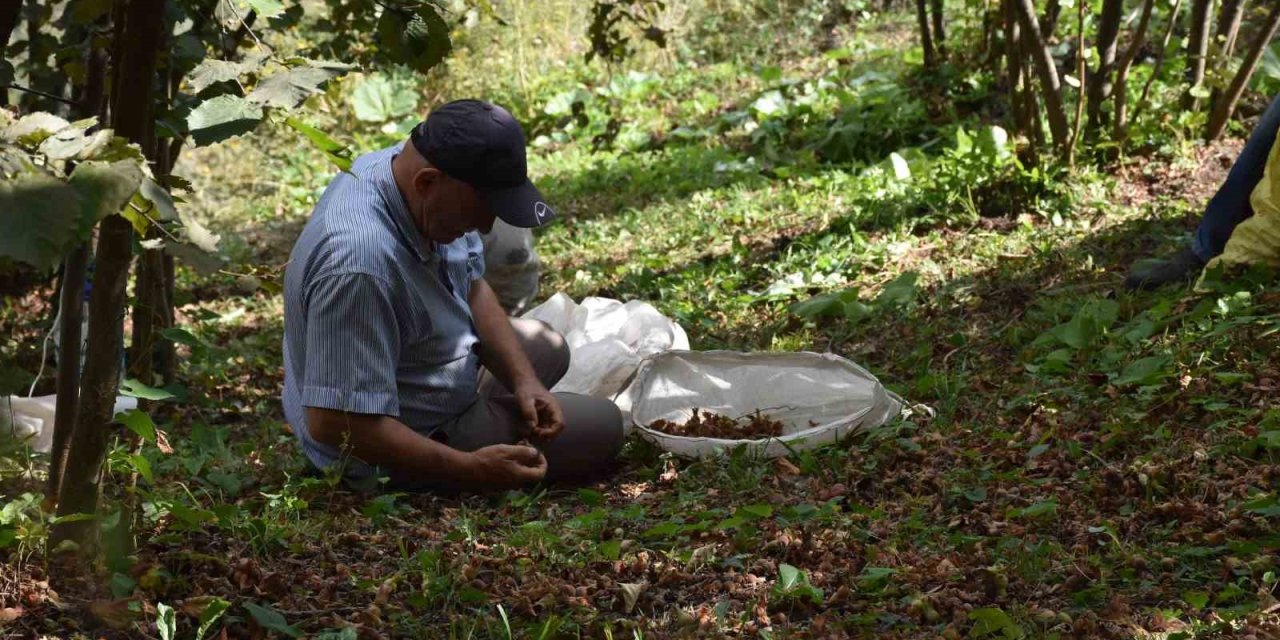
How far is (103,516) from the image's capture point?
2510 millimetres

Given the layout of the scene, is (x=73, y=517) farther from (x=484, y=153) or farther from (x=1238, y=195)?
(x=1238, y=195)

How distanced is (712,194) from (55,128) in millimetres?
5593

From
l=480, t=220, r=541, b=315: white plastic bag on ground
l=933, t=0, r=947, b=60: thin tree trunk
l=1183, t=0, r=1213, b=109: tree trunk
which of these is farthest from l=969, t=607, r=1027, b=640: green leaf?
l=933, t=0, r=947, b=60: thin tree trunk

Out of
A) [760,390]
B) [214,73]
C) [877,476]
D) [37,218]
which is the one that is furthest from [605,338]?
[37,218]

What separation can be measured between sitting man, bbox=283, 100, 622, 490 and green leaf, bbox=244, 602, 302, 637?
0.67 metres

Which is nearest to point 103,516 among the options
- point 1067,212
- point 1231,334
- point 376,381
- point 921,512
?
point 376,381

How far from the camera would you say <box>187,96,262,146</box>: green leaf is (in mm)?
1973

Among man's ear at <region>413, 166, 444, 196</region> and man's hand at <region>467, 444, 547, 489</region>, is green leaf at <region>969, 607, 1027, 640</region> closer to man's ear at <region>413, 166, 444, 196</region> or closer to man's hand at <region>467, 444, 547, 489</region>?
man's hand at <region>467, 444, 547, 489</region>

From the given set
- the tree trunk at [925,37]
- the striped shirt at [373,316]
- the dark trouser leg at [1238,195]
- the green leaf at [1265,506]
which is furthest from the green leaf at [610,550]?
the tree trunk at [925,37]

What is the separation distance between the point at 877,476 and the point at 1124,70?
10.5ft

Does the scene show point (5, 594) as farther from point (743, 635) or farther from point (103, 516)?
point (743, 635)

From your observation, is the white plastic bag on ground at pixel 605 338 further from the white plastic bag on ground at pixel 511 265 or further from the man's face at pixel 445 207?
the man's face at pixel 445 207

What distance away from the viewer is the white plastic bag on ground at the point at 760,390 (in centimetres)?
405

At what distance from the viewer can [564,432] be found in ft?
12.2
